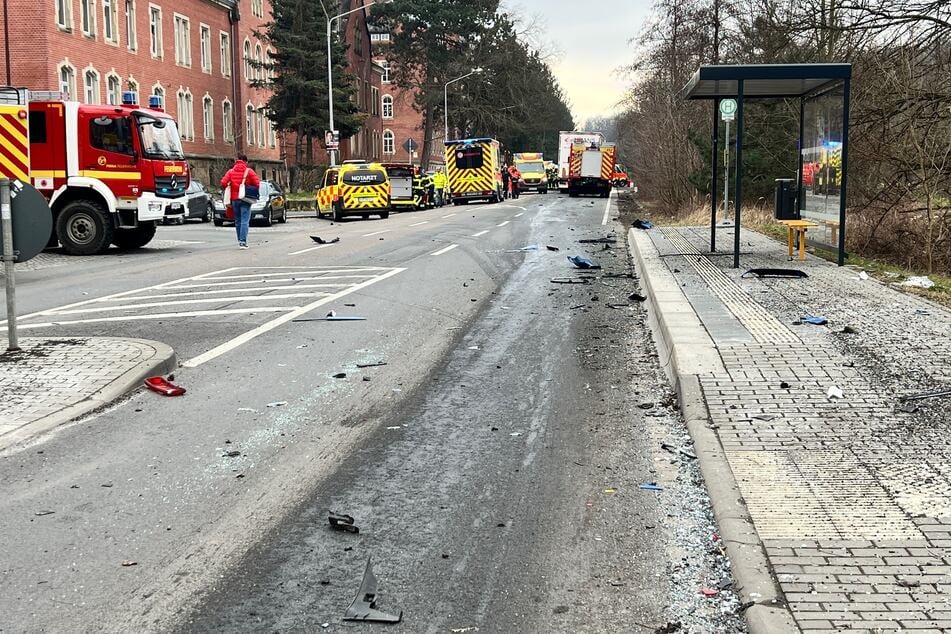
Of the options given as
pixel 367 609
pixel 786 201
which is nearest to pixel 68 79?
pixel 786 201

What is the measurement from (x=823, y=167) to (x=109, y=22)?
37.6 meters

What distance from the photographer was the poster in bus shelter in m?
16.4

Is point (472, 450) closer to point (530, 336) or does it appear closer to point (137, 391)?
point (137, 391)

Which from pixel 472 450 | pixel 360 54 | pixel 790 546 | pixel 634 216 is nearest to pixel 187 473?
pixel 472 450

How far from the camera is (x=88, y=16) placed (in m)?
44.7

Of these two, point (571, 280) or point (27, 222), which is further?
point (571, 280)

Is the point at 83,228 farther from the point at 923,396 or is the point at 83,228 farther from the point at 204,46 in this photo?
the point at 204,46

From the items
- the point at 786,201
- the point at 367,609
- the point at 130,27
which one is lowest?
the point at 367,609

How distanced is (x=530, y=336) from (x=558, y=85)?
153m

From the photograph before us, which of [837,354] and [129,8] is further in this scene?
[129,8]

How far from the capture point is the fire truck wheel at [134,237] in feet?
78.2

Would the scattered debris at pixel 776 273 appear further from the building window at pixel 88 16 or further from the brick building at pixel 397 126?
the brick building at pixel 397 126

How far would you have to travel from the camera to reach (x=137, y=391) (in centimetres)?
809

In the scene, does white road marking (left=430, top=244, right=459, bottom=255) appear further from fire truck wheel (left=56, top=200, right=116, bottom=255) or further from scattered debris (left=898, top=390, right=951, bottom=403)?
scattered debris (left=898, top=390, right=951, bottom=403)
